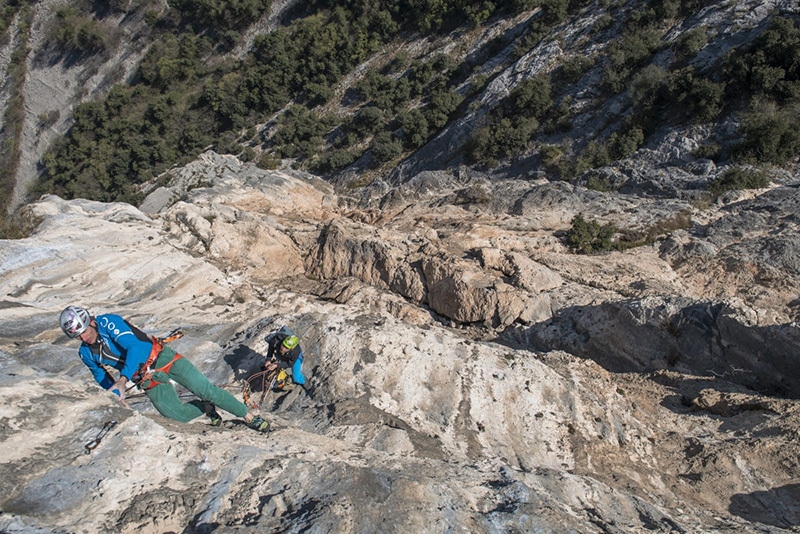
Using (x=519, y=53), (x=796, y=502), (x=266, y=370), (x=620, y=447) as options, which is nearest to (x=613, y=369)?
(x=620, y=447)

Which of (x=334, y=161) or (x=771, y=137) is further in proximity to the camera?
(x=334, y=161)

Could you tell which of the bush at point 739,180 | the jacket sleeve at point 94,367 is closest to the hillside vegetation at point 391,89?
the bush at point 739,180

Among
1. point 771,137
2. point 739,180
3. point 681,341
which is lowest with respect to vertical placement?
point 681,341

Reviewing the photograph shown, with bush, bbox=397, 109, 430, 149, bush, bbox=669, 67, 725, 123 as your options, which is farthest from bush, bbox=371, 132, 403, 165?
bush, bbox=669, 67, 725, 123

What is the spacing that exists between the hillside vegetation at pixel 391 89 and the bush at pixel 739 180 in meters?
0.61

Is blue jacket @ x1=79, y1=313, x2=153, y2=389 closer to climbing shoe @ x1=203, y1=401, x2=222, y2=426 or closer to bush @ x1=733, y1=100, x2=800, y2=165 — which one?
Result: climbing shoe @ x1=203, y1=401, x2=222, y2=426

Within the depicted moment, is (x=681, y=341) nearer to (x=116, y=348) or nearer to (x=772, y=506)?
(x=772, y=506)

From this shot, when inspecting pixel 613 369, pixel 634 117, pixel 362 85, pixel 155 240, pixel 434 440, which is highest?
pixel 362 85

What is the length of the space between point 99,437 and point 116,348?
1.05m

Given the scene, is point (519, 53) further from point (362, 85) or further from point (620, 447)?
point (620, 447)

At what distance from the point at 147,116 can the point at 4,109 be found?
55.4ft

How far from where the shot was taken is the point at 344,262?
12117 mm

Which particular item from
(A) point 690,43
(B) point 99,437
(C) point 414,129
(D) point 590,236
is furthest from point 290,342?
(C) point 414,129

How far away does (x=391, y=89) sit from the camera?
27.1 meters
